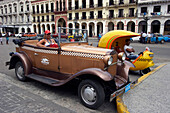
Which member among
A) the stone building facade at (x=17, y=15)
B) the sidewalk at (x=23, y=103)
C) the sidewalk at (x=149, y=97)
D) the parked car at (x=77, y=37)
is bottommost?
the sidewalk at (x=23, y=103)

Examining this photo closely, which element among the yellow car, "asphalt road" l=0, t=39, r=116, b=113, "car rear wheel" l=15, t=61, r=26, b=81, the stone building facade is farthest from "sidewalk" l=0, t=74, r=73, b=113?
the stone building facade

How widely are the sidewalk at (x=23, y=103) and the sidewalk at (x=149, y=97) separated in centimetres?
144

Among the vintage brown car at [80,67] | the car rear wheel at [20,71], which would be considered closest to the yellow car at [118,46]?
the vintage brown car at [80,67]

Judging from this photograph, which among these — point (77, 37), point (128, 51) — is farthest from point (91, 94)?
point (128, 51)

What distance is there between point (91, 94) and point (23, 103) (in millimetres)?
1676

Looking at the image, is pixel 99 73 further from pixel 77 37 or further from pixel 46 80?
pixel 77 37

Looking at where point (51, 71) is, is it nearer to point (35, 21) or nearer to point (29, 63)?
point (29, 63)

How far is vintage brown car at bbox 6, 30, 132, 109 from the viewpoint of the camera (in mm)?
3207

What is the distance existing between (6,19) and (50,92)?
6087 cm

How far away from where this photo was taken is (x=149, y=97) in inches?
140

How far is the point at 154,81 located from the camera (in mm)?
4754

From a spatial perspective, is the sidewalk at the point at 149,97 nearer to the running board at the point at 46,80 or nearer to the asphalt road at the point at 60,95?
the asphalt road at the point at 60,95

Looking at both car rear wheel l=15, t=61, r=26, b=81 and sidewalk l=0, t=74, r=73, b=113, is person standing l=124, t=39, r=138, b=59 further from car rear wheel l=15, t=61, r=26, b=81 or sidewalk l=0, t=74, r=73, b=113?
car rear wheel l=15, t=61, r=26, b=81

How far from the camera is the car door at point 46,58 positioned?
13.5 feet
